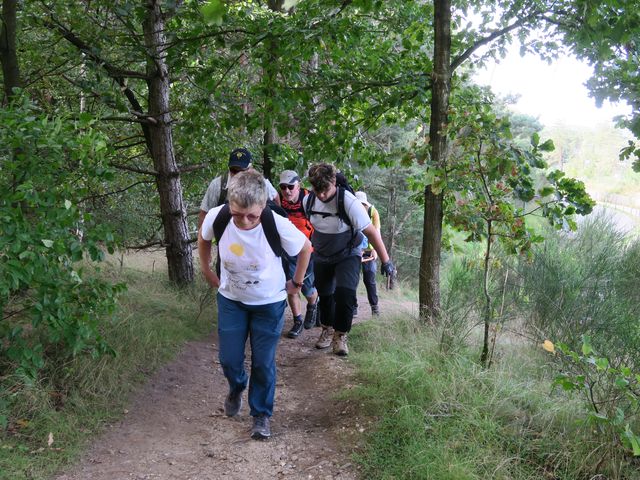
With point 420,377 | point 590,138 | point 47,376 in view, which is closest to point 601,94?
point 420,377

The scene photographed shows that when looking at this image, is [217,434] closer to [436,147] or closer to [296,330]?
[296,330]

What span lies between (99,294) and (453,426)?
2576mm

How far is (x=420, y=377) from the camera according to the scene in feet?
13.7

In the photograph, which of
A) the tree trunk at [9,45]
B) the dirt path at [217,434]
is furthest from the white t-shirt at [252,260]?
the tree trunk at [9,45]

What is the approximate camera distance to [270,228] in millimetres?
3713

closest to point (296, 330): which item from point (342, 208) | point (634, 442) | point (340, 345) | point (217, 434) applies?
point (340, 345)

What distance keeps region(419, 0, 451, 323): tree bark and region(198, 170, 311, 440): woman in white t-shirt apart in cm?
211

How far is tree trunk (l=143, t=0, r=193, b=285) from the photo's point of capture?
7.18 metres

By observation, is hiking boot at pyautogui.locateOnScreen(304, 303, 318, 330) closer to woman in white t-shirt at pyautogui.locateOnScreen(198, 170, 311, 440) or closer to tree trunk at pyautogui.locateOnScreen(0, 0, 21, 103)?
woman in white t-shirt at pyautogui.locateOnScreen(198, 170, 311, 440)

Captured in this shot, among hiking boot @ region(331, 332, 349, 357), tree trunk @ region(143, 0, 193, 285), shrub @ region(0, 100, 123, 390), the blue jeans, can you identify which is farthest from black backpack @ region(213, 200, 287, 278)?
tree trunk @ region(143, 0, 193, 285)

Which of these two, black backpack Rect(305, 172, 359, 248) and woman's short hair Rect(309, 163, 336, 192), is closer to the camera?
woman's short hair Rect(309, 163, 336, 192)

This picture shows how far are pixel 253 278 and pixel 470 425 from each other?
67.7 inches

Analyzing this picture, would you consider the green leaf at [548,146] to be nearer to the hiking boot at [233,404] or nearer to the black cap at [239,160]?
the black cap at [239,160]

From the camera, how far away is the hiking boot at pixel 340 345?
18.6ft
